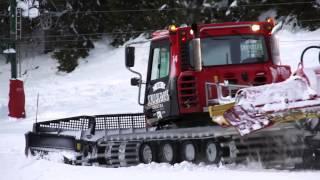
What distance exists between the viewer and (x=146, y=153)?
483 inches

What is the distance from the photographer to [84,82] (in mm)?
29875

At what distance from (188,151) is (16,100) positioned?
13.9 meters

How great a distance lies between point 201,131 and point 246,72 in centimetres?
141

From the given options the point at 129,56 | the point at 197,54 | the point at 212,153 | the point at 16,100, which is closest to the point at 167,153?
the point at 212,153

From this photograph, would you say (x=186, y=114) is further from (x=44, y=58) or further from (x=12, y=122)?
(x=44, y=58)

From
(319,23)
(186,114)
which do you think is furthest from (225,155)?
(319,23)

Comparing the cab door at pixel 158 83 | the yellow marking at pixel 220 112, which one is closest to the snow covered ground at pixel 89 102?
the yellow marking at pixel 220 112

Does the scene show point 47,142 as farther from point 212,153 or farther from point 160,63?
point 212,153

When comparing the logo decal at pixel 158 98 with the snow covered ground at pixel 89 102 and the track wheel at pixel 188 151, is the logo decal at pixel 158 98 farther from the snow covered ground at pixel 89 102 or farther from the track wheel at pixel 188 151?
the snow covered ground at pixel 89 102

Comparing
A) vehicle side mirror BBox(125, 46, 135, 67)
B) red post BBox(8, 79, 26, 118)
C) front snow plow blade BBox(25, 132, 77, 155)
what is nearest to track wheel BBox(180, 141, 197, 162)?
vehicle side mirror BBox(125, 46, 135, 67)

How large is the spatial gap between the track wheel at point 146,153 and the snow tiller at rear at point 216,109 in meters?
0.02

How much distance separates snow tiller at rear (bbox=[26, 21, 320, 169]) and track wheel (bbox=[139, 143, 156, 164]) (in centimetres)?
2

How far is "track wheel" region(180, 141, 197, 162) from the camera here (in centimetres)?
1086

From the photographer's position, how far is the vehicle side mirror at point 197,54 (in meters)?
10.5
